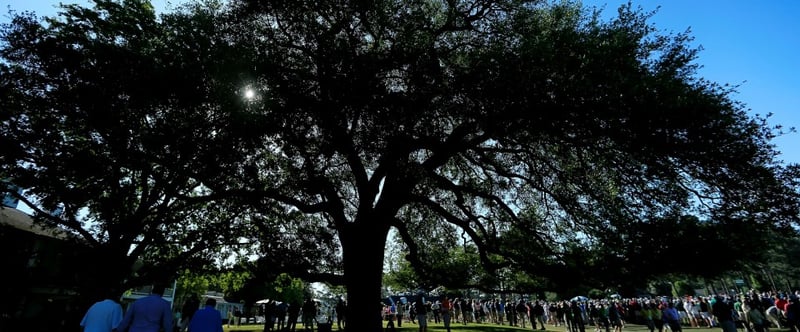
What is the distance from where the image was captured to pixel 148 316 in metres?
6.87

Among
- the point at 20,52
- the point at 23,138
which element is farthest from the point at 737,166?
the point at 20,52

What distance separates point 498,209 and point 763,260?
8.62 m

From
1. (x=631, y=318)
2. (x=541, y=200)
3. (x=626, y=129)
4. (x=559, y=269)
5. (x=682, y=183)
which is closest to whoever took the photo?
(x=626, y=129)

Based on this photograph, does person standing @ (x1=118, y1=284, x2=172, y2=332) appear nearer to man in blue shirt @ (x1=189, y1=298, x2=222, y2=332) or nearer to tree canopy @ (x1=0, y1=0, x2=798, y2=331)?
man in blue shirt @ (x1=189, y1=298, x2=222, y2=332)

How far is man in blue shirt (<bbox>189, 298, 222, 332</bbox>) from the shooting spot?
7.41 meters

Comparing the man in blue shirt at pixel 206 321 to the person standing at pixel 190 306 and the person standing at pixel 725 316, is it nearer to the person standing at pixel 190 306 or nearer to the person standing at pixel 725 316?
the person standing at pixel 190 306

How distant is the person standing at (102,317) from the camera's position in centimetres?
682

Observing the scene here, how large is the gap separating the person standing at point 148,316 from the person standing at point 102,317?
8.4 inches

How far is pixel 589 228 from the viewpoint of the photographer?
13.0 metres

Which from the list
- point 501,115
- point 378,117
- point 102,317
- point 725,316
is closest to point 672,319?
point 725,316

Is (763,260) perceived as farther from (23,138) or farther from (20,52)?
(20,52)

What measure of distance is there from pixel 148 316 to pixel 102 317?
87cm

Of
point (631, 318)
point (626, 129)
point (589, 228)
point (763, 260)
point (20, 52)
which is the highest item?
point (20, 52)

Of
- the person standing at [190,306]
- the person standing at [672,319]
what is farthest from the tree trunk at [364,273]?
the person standing at [672,319]
